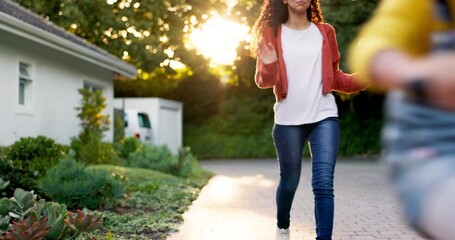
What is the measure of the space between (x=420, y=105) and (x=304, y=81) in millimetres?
2818

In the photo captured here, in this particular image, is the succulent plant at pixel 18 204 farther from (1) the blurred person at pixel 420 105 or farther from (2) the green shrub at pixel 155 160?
(2) the green shrub at pixel 155 160

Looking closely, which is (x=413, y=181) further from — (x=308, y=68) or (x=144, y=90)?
(x=144, y=90)

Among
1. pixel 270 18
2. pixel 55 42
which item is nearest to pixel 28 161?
pixel 55 42

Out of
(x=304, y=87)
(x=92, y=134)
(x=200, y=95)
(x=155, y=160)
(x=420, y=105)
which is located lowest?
Result: (x=155, y=160)

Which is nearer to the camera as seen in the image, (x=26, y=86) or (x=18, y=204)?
(x=18, y=204)

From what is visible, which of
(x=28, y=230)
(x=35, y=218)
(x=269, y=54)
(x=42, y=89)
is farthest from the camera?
(x=42, y=89)

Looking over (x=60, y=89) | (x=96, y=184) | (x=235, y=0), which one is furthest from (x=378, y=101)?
(x=96, y=184)

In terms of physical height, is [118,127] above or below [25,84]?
below

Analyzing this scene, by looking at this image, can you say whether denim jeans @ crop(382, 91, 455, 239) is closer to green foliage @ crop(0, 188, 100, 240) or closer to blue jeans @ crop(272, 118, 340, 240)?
blue jeans @ crop(272, 118, 340, 240)

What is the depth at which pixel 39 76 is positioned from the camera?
48.5ft

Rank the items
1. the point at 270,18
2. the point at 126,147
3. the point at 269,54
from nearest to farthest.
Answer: the point at 269,54
the point at 270,18
the point at 126,147

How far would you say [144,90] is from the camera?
31.5 meters

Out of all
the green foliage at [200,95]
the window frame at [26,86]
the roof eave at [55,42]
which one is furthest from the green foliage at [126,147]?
the green foliage at [200,95]

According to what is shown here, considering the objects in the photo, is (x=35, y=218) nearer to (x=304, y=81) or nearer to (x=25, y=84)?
(x=304, y=81)
